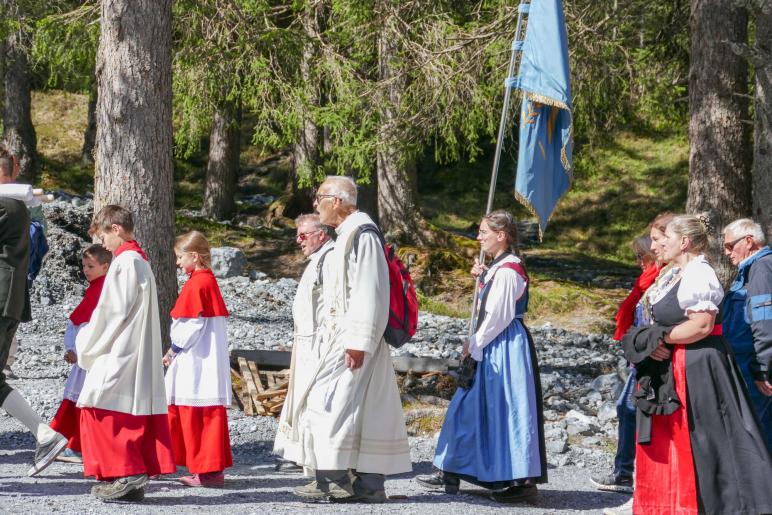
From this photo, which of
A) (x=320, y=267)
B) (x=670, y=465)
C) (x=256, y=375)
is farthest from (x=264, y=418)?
(x=670, y=465)

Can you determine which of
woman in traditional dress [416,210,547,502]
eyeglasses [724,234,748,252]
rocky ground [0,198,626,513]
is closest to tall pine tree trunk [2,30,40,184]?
rocky ground [0,198,626,513]

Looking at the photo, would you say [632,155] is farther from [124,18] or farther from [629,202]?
[124,18]

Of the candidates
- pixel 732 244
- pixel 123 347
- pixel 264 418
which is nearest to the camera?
pixel 123 347

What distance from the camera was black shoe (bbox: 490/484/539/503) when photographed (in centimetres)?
644

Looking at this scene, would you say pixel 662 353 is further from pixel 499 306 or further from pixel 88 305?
pixel 88 305

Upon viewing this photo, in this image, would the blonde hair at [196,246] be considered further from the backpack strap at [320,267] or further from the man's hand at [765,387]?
the man's hand at [765,387]

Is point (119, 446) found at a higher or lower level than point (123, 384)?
lower

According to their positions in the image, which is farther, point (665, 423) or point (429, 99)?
point (429, 99)

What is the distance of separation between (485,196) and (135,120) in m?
22.0

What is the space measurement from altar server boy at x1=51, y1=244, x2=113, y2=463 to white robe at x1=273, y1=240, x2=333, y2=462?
144cm

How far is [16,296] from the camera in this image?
635 centimetres

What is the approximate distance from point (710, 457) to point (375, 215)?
47.0ft

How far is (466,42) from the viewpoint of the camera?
1377cm

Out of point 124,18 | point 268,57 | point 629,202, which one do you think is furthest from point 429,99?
point 629,202
